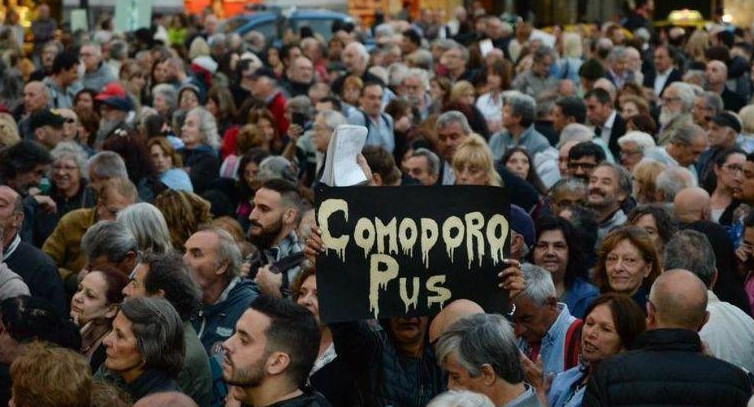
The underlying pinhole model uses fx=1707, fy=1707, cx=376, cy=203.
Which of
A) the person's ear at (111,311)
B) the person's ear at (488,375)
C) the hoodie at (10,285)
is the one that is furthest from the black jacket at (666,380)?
the hoodie at (10,285)

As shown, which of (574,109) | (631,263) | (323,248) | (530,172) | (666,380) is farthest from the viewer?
(574,109)

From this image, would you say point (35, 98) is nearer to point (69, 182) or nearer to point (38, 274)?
point (69, 182)

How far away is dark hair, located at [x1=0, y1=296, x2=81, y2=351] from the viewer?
24.2 ft

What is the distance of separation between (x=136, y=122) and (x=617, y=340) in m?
9.54

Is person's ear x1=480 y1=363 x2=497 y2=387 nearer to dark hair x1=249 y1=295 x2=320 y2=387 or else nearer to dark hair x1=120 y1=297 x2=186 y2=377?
dark hair x1=249 y1=295 x2=320 y2=387

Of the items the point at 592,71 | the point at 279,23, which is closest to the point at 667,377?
the point at 592,71

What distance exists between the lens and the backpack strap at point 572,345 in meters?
7.58

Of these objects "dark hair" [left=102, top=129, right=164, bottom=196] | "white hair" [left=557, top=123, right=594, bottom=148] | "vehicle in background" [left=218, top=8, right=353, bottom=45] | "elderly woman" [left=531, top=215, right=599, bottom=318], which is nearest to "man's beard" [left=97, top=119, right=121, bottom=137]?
"dark hair" [left=102, top=129, right=164, bottom=196]

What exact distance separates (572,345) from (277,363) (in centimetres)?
194

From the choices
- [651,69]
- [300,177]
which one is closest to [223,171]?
[300,177]

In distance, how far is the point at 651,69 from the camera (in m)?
21.4

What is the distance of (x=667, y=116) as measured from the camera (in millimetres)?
15250

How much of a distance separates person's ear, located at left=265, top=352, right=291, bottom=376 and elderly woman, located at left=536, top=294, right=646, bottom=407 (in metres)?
1.42

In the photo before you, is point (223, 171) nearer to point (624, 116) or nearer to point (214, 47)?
point (624, 116)
